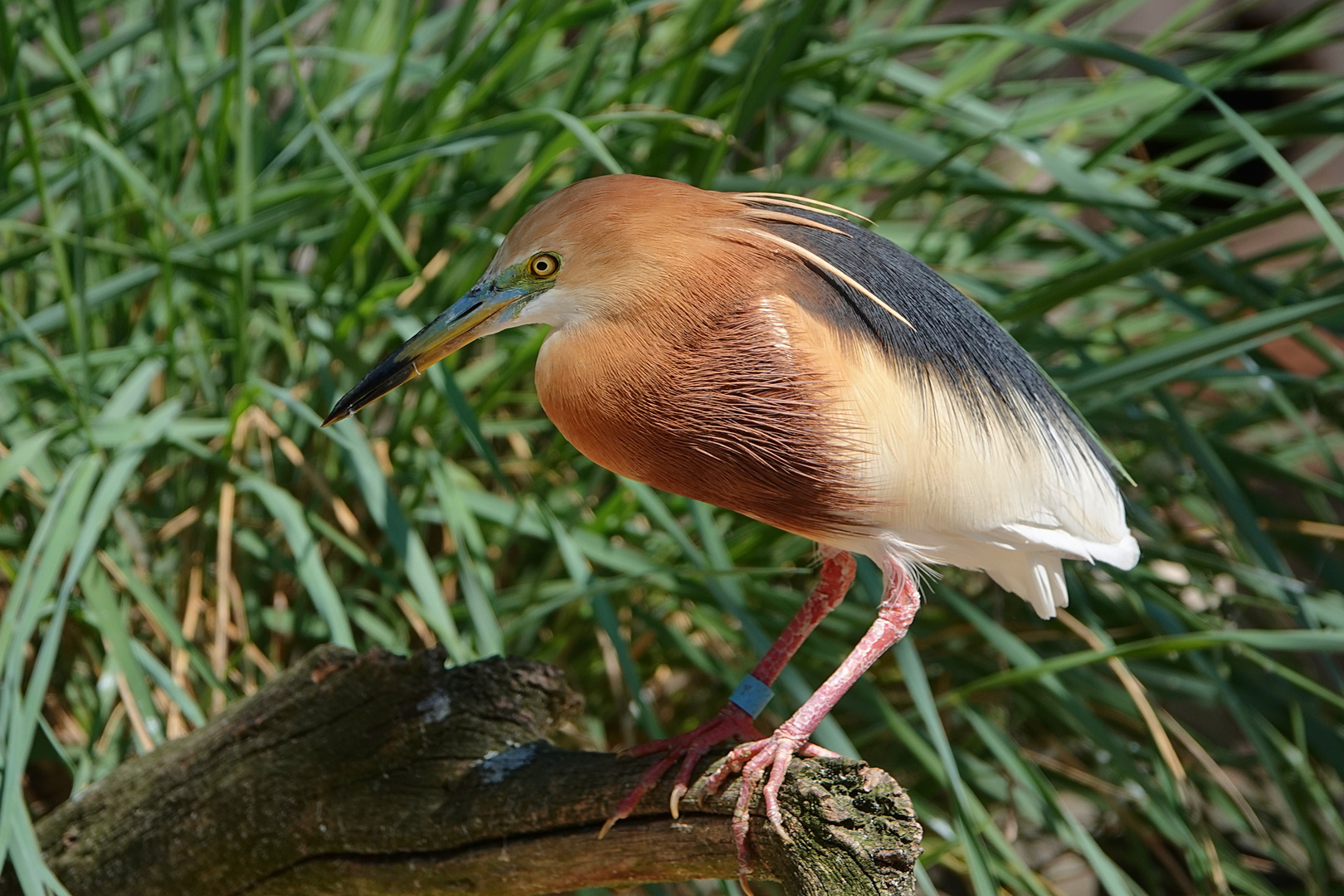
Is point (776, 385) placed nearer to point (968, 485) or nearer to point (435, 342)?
point (968, 485)

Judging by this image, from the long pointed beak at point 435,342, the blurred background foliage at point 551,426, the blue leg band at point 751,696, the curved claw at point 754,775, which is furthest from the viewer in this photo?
the blurred background foliage at point 551,426

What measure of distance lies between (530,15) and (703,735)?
3.28 ft

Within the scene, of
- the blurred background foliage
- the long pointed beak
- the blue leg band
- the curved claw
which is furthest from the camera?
the blurred background foliage

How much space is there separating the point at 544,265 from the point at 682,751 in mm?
477

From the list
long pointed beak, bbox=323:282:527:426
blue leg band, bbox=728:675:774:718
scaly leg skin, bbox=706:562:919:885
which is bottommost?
blue leg band, bbox=728:675:774:718

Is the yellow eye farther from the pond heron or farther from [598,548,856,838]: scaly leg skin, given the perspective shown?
[598,548,856,838]: scaly leg skin

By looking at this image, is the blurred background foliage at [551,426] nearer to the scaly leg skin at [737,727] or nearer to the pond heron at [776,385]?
the scaly leg skin at [737,727]

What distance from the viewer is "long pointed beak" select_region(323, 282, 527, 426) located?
107 cm

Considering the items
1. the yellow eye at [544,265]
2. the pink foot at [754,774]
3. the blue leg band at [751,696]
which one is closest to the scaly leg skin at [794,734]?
the pink foot at [754,774]

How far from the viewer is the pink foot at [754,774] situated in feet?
3.17

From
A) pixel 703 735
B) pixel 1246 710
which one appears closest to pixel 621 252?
pixel 703 735

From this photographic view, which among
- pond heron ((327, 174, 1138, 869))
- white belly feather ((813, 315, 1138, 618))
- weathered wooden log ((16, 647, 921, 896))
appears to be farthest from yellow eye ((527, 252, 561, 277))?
weathered wooden log ((16, 647, 921, 896))

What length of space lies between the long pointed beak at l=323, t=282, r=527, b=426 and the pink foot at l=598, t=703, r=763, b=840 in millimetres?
432

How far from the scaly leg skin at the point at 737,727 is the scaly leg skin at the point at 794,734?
26 millimetres
